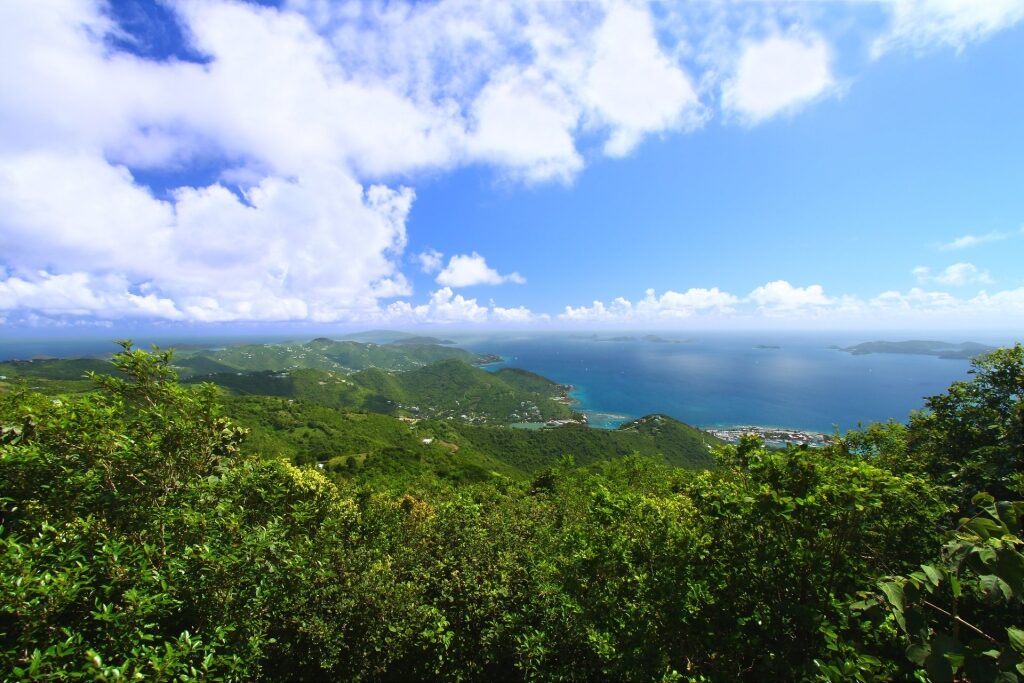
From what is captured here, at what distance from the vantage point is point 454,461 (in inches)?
3418

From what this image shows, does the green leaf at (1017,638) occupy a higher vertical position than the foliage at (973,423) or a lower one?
higher

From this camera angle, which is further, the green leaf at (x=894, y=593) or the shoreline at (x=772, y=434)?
the shoreline at (x=772, y=434)

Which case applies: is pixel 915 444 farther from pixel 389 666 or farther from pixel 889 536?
pixel 389 666

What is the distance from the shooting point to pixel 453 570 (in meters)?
12.0

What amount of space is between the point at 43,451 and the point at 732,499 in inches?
577

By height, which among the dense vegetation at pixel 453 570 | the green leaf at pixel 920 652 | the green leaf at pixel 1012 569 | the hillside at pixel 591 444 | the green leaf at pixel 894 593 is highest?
the green leaf at pixel 1012 569

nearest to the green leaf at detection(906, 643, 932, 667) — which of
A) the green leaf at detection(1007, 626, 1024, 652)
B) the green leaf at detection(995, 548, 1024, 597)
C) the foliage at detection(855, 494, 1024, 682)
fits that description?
the foliage at detection(855, 494, 1024, 682)

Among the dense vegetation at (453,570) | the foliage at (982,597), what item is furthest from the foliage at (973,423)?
the foliage at (982,597)

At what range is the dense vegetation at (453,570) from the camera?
19.3 feet

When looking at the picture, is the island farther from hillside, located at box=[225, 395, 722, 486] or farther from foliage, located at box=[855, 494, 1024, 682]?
foliage, located at box=[855, 494, 1024, 682]

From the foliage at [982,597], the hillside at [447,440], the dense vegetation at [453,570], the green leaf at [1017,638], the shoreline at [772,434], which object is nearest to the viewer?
the green leaf at [1017,638]

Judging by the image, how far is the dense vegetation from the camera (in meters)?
5.87


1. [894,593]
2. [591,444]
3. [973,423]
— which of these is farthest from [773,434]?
[894,593]

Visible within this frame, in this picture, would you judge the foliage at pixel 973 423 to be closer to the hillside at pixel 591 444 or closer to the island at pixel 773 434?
the hillside at pixel 591 444
